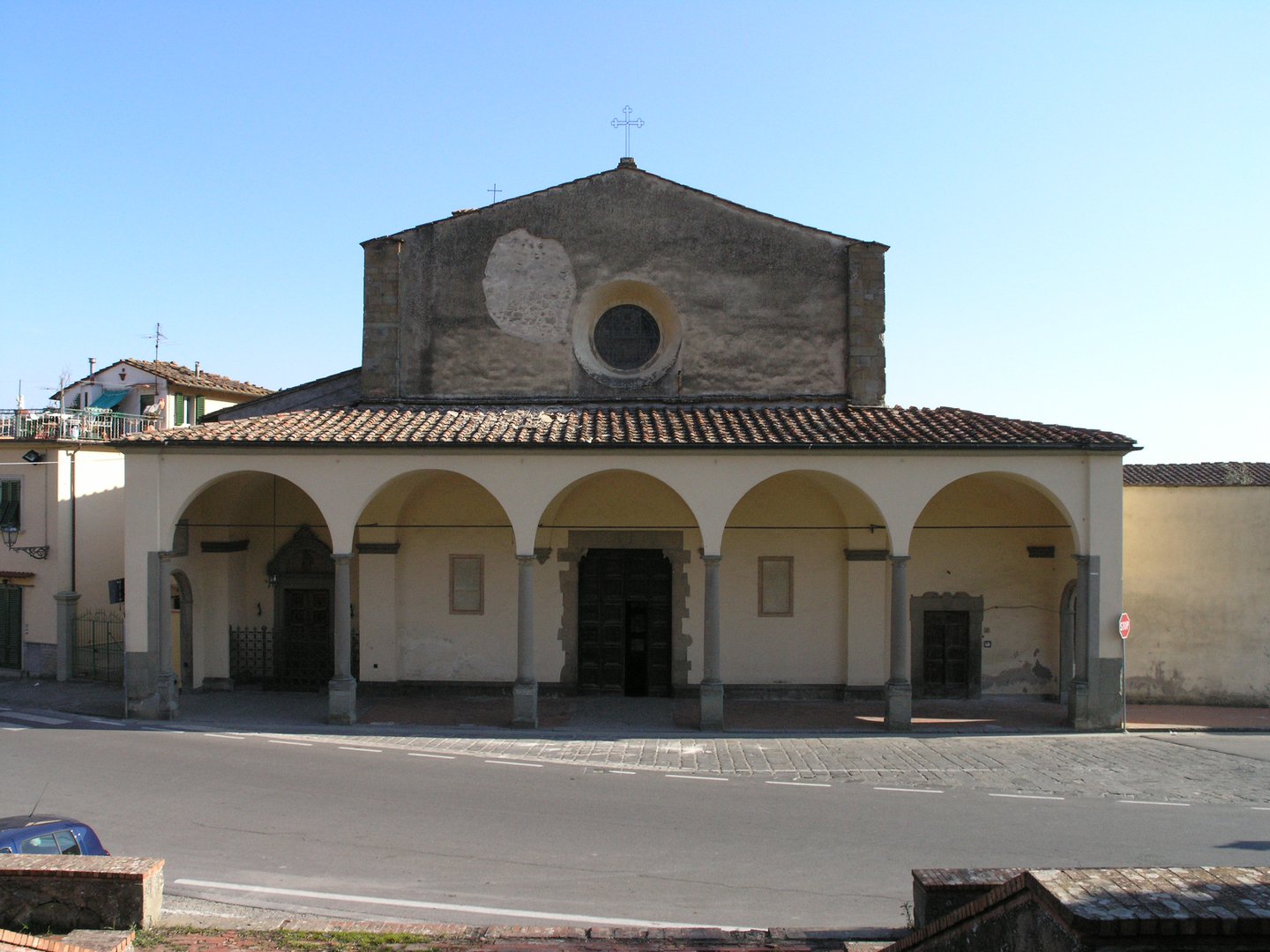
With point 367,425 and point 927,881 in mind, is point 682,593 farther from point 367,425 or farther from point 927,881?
point 927,881

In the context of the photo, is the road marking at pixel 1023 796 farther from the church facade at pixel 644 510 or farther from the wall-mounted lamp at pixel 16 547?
the wall-mounted lamp at pixel 16 547

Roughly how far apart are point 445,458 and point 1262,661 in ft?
49.6

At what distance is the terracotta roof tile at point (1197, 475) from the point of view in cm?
1767

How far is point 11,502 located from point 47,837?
15.7m

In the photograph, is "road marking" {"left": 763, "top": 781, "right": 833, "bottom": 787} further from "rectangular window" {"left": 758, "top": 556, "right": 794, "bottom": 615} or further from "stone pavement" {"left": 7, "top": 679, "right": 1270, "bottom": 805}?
"rectangular window" {"left": 758, "top": 556, "right": 794, "bottom": 615}

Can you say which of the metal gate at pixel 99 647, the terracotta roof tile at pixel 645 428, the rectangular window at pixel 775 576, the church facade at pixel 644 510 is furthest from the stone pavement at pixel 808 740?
the terracotta roof tile at pixel 645 428

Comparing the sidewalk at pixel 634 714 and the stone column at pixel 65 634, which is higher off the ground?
the stone column at pixel 65 634

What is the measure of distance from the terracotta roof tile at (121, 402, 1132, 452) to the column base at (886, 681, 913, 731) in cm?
399

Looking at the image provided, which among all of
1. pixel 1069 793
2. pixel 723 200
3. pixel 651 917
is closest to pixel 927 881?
pixel 651 917

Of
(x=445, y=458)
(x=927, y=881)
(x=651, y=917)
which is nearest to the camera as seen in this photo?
(x=927, y=881)

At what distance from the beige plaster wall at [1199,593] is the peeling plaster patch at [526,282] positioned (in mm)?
11280

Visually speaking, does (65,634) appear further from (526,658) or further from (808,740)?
(808,740)

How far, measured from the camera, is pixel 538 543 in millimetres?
18234

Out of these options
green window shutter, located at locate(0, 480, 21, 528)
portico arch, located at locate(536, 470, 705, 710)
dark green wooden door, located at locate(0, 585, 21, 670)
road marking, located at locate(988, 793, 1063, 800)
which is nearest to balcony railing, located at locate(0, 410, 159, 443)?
green window shutter, located at locate(0, 480, 21, 528)
